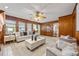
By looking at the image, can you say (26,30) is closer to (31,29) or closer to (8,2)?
(31,29)

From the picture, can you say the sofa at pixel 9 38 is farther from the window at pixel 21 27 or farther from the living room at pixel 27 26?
the window at pixel 21 27

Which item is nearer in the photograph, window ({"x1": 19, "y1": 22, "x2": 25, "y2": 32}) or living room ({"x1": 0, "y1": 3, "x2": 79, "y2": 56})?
living room ({"x1": 0, "y1": 3, "x2": 79, "y2": 56})

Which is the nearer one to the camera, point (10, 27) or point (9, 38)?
point (10, 27)

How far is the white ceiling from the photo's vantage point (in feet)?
6.04

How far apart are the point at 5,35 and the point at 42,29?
1.15 meters

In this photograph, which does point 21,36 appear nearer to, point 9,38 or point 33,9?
point 9,38

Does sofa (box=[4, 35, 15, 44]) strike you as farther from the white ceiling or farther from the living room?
the white ceiling

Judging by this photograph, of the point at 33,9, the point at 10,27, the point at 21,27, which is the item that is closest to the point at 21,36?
the point at 21,27

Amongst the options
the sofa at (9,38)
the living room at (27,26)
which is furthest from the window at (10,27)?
the sofa at (9,38)

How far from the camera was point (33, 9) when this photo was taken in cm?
200

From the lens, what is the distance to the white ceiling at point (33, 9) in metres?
1.84

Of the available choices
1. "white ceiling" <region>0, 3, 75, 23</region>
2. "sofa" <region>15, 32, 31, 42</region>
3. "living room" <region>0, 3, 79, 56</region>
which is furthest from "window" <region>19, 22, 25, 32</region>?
"white ceiling" <region>0, 3, 75, 23</region>

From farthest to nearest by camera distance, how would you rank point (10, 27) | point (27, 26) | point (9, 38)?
point (27, 26), point (9, 38), point (10, 27)

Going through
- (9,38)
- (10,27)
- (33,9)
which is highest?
(33,9)
